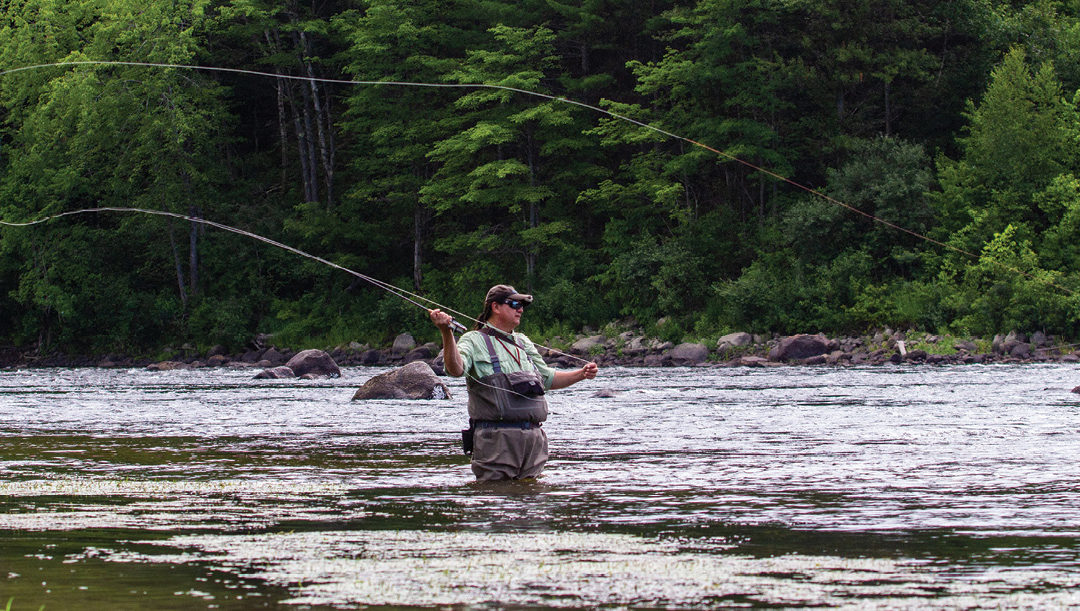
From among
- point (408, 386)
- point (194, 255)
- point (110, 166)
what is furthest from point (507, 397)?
point (110, 166)

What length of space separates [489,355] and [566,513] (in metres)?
1.29

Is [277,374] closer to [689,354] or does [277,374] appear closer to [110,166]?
[689,354]

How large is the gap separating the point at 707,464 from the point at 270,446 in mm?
4015

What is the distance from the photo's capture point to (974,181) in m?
30.8

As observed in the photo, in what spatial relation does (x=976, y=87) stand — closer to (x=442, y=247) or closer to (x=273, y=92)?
(x=442, y=247)

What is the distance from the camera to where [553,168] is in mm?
37188

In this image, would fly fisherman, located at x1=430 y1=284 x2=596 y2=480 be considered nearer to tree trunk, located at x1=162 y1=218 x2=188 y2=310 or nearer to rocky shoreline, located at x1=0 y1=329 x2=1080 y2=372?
rocky shoreline, located at x1=0 y1=329 x2=1080 y2=372

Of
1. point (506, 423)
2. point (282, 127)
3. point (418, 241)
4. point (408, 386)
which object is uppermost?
point (282, 127)

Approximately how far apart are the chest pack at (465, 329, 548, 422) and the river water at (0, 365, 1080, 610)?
1.48 ft

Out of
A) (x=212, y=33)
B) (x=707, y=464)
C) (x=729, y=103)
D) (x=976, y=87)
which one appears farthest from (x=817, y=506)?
(x=212, y=33)

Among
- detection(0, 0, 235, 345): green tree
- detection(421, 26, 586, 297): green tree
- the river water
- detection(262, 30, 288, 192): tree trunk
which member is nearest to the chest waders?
the river water

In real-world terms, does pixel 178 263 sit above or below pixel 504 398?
above

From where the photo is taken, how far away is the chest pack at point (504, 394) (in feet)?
24.7

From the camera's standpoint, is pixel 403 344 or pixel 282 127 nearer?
pixel 403 344
